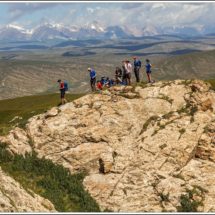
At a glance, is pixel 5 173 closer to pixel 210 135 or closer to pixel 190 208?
pixel 190 208

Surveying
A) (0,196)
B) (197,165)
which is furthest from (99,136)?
(0,196)

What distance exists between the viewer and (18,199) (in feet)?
122

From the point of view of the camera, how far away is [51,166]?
4606cm

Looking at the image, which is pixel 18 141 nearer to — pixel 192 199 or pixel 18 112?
pixel 192 199

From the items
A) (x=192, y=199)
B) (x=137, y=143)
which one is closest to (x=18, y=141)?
(x=137, y=143)

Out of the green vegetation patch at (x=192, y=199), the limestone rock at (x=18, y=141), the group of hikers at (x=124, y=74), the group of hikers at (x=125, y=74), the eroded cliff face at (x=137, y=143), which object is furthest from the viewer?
the group of hikers at (x=125, y=74)

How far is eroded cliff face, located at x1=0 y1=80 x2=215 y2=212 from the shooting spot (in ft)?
142

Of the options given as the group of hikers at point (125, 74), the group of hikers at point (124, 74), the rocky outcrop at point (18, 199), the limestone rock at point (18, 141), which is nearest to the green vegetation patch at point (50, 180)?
the limestone rock at point (18, 141)

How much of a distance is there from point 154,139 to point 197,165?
576 cm

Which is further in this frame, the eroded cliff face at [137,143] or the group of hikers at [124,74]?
the group of hikers at [124,74]

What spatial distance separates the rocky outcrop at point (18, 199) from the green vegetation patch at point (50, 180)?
1415mm

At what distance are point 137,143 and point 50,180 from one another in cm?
1118

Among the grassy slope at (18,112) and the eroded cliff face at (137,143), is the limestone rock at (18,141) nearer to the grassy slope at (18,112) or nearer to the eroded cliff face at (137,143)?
the eroded cliff face at (137,143)

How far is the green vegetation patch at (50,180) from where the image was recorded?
41.8 metres
